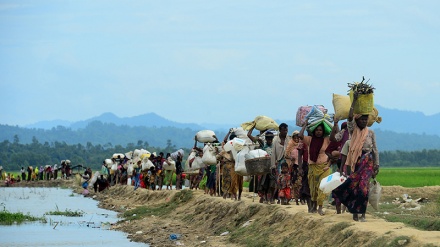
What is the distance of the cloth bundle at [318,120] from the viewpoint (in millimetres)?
14500

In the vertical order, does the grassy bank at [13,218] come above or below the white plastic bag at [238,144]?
below

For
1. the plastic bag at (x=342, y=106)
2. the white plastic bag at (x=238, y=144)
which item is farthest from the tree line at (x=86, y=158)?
the plastic bag at (x=342, y=106)

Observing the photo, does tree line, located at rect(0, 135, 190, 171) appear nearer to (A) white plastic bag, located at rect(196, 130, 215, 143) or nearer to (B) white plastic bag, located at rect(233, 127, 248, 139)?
(A) white plastic bag, located at rect(196, 130, 215, 143)

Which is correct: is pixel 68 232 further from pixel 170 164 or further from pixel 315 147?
pixel 315 147

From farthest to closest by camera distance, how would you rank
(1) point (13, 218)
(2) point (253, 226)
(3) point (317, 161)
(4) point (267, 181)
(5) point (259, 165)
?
1. (1) point (13, 218)
2. (4) point (267, 181)
3. (5) point (259, 165)
4. (2) point (253, 226)
5. (3) point (317, 161)

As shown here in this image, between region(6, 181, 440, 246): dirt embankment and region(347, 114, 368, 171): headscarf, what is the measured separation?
87 cm

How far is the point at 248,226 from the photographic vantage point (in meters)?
17.0

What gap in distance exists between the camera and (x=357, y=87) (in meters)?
13.0

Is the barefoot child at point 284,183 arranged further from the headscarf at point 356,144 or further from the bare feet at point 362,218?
the headscarf at point 356,144

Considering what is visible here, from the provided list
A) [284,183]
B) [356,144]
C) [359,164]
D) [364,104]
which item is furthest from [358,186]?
[284,183]

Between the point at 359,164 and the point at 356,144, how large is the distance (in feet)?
0.92

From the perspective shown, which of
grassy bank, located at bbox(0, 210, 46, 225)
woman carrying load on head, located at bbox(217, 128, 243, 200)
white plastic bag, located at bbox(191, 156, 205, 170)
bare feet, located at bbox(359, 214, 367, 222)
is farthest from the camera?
white plastic bag, located at bbox(191, 156, 205, 170)

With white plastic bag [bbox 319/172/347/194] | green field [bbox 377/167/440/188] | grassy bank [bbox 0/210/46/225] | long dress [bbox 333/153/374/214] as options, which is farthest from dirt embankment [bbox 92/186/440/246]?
A: green field [bbox 377/167/440/188]

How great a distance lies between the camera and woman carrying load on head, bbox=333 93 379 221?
12.9 m
